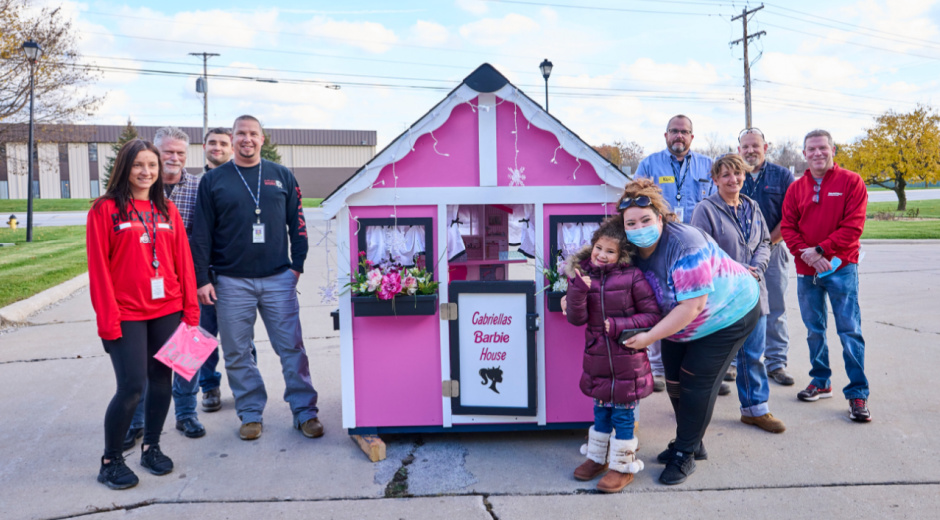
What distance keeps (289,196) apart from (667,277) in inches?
101

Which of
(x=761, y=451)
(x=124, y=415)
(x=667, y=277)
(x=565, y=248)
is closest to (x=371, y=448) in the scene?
(x=124, y=415)

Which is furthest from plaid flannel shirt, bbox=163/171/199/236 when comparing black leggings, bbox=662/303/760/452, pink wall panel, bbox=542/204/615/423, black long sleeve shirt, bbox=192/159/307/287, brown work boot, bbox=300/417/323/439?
black leggings, bbox=662/303/760/452

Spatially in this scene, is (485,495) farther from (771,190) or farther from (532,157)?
(771,190)

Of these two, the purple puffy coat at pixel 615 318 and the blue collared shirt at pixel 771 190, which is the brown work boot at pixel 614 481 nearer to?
the purple puffy coat at pixel 615 318

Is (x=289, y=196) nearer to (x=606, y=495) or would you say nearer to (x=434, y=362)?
(x=434, y=362)

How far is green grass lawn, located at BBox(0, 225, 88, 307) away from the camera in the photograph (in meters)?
9.54

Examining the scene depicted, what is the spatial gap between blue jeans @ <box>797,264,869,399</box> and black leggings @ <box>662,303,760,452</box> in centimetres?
126

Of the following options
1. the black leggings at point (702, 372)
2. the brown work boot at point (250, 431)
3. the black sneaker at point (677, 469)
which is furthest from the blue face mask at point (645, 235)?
the brown work boot at point (250, 431)

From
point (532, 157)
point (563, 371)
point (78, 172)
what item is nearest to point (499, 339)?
point (563, 371)

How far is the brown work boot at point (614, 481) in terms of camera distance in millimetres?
3496

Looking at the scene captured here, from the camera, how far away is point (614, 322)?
3.40 metres

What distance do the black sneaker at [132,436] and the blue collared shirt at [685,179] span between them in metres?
4.35

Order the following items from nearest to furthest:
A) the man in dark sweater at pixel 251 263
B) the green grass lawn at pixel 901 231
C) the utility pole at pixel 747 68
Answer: the man in dark sweater at pixel 251 263, the green grass lawn at pixel 901 231, the utility pole at pixel 747 68

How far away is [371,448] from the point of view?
4016mm
